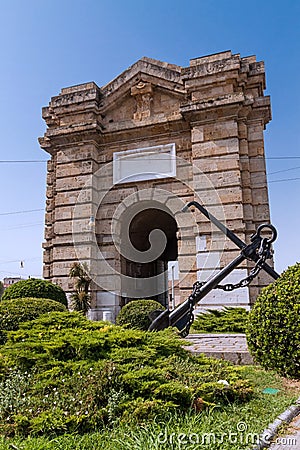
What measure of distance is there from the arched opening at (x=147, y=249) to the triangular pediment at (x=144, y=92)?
3583mm

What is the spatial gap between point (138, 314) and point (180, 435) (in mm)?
6660

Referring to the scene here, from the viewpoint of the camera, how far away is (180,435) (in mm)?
3418

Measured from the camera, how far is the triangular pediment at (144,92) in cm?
1491

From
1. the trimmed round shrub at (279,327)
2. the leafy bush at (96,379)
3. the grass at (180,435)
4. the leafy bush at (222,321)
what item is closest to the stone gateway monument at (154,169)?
the leafy bush at (222,321)

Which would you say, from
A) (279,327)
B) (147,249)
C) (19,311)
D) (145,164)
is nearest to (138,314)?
(19,311)

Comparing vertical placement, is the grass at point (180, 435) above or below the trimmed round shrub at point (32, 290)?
below

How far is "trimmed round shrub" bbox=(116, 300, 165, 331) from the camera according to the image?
9.95 meters

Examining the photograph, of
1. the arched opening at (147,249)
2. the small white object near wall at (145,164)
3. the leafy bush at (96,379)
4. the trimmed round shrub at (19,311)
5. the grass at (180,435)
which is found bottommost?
the grass at (180,435)

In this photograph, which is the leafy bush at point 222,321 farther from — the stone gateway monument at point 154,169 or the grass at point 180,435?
the grass at point 180,435

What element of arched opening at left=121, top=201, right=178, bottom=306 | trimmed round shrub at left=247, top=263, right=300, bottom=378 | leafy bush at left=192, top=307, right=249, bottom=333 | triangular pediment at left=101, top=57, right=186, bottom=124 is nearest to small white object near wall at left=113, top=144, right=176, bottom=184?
arched opening at left=121, top=201, right=178, bottom=306

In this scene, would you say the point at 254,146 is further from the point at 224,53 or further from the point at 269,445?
the point at 269,445

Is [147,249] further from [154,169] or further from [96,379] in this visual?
[96,379]

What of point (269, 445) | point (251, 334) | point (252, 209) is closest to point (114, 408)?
point (269, 445)

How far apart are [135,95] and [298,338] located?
12.7 metres
